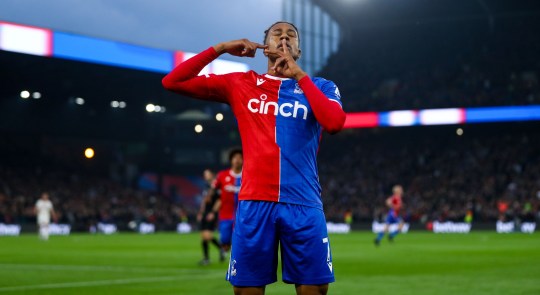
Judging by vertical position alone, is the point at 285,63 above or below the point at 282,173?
above

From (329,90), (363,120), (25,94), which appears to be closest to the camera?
(329,90)

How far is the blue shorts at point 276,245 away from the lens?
5094 millimetres

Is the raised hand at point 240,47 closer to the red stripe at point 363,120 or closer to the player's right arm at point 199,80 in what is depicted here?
the player's right arm at point 199,80

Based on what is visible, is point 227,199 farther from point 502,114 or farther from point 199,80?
point 502,114

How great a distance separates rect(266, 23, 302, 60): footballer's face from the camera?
17.2 feet

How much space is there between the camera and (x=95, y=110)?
186ft

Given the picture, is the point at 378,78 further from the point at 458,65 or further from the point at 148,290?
the point at 148,290

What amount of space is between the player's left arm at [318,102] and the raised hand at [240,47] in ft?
0.81

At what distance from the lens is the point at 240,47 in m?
5.43

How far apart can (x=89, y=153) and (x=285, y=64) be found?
167 feet

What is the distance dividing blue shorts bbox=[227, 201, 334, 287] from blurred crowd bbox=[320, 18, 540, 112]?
4642 cm

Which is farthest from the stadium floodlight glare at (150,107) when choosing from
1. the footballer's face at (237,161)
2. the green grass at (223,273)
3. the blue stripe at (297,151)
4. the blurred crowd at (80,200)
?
the blue stripe at (297,151)

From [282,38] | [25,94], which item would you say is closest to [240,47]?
[282,38]

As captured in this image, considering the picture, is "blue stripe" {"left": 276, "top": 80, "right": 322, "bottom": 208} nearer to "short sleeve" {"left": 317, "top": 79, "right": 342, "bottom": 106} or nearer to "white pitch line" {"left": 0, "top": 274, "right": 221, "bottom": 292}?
"short sleeve" {"left": 317, "top": 79, "right": 342, "bottom": 106}
